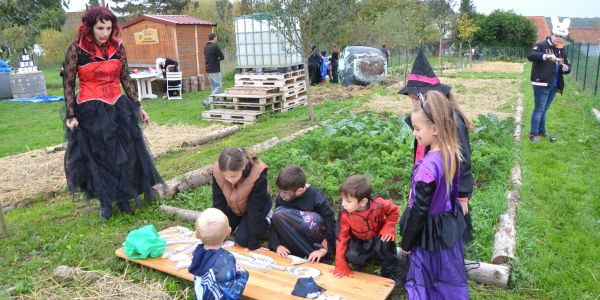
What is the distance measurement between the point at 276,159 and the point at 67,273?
3061 mm

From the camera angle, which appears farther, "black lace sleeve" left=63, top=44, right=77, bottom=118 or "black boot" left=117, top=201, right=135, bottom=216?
"black boot" left=117, top=201, right=135, bottom=216

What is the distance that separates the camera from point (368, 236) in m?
3.50

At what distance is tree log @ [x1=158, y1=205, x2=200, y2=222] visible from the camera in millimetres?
4782

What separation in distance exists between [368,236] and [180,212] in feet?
7.30

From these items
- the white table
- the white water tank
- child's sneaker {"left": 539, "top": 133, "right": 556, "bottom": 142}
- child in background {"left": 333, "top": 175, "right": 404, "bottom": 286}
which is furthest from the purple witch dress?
the white table

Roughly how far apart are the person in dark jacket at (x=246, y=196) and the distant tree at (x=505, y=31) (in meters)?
37.9

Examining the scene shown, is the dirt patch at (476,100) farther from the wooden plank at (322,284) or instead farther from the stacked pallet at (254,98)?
the wooden plank at (322,284)

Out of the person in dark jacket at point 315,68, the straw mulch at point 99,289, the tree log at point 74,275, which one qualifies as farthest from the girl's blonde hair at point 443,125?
the person in dark jacket at point 315,68

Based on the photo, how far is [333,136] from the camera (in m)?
6.94

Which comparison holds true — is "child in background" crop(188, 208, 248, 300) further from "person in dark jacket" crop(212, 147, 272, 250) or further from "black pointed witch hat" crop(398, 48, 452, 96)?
"black pointed witch hat" crop(398, 48, 452, 96)

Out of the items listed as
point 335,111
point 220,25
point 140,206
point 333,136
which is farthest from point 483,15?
point 140,206

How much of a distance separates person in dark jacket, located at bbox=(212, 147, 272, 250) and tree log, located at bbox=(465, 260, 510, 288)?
167 centimetres

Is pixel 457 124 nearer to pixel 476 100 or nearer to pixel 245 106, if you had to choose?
pixel 245 106

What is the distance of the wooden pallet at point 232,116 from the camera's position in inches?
404
